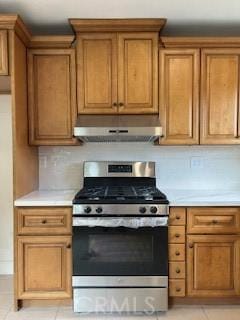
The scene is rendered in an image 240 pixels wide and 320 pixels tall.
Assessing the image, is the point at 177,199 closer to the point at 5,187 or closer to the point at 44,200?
the point at 44,200

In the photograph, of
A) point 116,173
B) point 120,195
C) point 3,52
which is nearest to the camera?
point 3,52

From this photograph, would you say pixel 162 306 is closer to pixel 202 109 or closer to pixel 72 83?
pixel 202 109

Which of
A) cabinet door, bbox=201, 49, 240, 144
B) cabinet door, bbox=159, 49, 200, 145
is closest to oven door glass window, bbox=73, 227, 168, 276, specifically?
cabinet door, bbox=159, 49, 200, 145

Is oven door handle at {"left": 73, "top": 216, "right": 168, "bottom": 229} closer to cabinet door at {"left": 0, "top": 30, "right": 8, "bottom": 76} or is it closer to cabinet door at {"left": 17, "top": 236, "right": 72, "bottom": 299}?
cabinet door at {"left": 17, "top": 236, "right": 72, "bottom": 299}

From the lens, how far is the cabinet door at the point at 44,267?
2.44m

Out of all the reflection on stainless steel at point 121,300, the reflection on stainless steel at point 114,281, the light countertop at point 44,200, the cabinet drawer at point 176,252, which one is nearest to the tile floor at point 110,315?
the reflection on stainless steel at point 121,300

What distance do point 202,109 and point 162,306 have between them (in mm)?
1705

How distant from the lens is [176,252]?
246cm

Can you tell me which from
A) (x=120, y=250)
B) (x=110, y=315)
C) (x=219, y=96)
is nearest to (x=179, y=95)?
(x=219, y=96)

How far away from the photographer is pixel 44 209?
8.00ft

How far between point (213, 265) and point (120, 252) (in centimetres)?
76

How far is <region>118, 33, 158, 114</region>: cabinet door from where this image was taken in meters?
2.74

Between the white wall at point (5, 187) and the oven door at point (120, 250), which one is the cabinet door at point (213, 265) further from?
the white wall at point (5, 187)

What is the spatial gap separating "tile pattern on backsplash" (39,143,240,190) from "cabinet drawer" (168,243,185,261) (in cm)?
78
